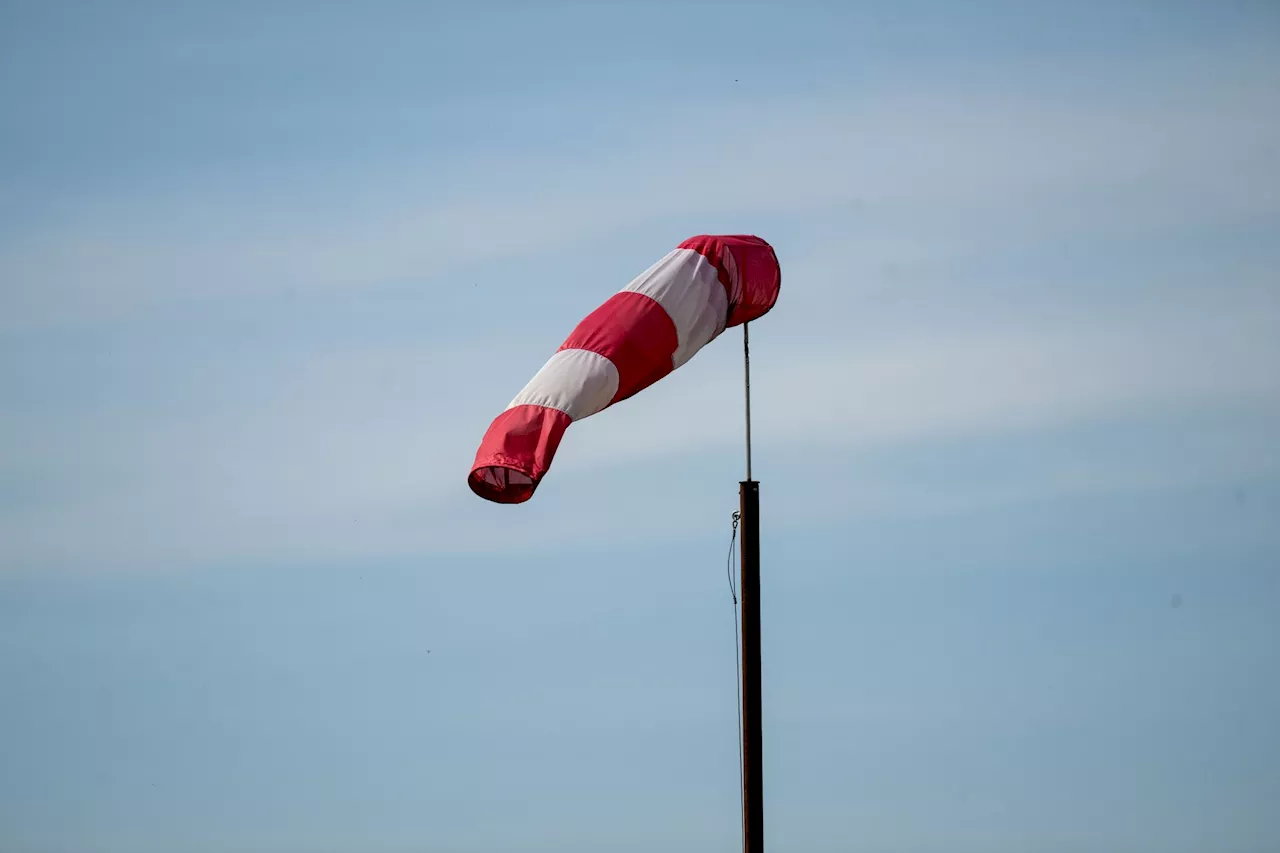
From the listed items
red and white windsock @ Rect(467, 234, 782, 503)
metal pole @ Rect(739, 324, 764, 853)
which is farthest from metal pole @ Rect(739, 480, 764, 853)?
red and white windsock @ Rect(467, 234, 782, 503)

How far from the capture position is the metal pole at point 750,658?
18.9 metres

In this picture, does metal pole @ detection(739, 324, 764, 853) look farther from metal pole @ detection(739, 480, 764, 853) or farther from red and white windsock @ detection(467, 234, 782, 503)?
red and white windsock @ detection(467, 234, 782, 503)

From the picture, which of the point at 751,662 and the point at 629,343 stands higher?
the point at 629,343

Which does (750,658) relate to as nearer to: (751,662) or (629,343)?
(751,662)

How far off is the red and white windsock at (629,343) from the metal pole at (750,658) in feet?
4.45

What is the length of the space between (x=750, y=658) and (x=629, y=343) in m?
3.93

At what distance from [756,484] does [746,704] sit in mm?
2549

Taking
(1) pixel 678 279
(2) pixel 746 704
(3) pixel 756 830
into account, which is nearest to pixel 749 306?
(1) pixel 678 279

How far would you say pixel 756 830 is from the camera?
18.8 m

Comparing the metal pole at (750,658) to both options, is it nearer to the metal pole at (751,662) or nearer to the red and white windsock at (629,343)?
the metal pole at (751,662)

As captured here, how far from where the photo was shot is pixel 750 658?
1906 cm

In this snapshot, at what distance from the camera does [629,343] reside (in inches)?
762

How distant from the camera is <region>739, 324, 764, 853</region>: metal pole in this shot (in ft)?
62.1

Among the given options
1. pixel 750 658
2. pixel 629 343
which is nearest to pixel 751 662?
pixel 750 658
